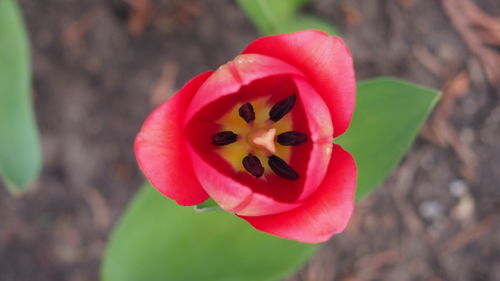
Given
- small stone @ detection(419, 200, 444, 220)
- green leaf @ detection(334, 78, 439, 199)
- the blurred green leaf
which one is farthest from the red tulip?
small stone @ detection(419, 200, 444, 220)

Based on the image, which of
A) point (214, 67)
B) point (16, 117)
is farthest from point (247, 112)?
point (214, 67)

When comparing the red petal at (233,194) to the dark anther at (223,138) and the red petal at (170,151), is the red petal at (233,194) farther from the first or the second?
the dark anther at (223,138)

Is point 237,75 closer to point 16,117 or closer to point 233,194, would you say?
point 233,194

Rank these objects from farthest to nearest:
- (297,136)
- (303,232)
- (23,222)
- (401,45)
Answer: (23,222)
(401,45)
(297,136)
(303,232)

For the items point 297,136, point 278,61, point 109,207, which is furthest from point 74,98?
point 278,61

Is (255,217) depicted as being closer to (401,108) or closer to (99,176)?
(401,108)

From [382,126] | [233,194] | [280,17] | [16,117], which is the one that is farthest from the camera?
[280,17]

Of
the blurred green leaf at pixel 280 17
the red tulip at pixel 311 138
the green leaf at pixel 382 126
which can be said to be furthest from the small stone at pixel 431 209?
the red tulip at pixel 311 138
